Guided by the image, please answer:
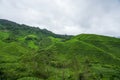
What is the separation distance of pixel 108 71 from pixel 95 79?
924 inches

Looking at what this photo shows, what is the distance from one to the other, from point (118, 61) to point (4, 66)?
95220 millimetres

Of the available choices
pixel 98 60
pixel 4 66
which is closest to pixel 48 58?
pixel 4 66

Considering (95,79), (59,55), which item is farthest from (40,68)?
(59,55)

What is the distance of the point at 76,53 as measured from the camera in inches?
7633

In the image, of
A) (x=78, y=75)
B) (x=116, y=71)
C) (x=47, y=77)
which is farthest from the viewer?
(x=116, y=71)

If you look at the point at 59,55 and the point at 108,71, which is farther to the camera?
the point at 59,55

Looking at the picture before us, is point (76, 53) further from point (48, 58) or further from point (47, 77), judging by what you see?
point (47, 77)

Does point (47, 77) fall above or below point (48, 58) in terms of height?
below

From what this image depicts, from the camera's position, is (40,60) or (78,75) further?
(40,60)

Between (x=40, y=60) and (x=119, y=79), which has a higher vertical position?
(x=40, y=60)

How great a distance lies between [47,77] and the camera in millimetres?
129500

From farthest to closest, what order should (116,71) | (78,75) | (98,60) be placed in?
1. (98,60)
2. (116,71)
3. (78,75)

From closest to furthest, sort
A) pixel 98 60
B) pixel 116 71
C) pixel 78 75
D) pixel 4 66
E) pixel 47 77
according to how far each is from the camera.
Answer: pixel 78 75
pixel 47 77
pixel 4 66
pixel 116 71
pixel 98 60

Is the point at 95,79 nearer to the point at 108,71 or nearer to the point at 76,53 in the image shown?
the point at 108,71
